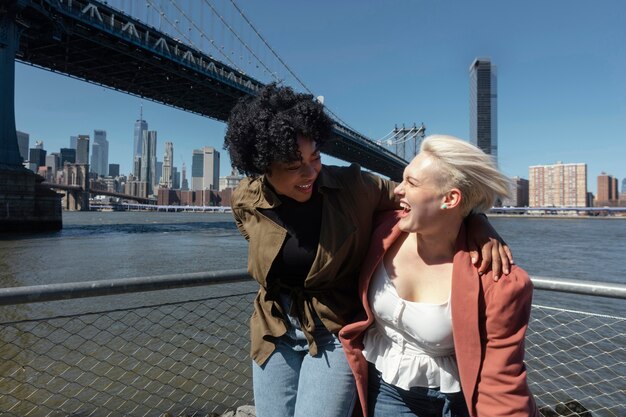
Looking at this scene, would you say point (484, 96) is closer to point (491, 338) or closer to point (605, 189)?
point (605, 189)

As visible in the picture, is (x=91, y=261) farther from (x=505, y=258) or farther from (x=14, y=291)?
(x=505, y=258)

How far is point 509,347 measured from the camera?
3.62 feet

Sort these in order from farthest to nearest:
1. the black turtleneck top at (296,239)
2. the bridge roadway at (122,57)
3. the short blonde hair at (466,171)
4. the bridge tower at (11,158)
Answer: the bridge roadway at (122,57), the bridge tower at (11,158), the black turtleneck top at (296,239), the short blonde hair at (466,171)

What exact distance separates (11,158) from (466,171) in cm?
2579

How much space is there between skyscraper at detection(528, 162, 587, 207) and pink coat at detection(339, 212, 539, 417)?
112 metres

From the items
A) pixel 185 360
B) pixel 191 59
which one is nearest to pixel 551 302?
pixel 185 360

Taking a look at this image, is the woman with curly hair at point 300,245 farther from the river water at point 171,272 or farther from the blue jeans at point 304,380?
the river water at point 171,272

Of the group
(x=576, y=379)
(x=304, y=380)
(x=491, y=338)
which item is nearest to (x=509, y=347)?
(x=491, y=338)

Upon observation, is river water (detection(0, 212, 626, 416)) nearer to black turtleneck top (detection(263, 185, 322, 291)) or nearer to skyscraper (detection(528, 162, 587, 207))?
black turtleneck top (detection(263, 185, 322, 291))

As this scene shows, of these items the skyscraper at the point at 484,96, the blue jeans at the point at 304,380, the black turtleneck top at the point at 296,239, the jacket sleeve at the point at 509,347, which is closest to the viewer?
the jacket sleeve at the point at 509,347

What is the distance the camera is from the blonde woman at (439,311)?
3.65ft

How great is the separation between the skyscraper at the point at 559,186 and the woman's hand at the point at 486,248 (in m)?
111

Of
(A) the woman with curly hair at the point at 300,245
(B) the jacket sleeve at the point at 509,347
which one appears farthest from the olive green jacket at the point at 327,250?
(B) the jacket sleeve at the point at 509,347

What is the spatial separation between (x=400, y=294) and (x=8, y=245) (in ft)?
62.5
